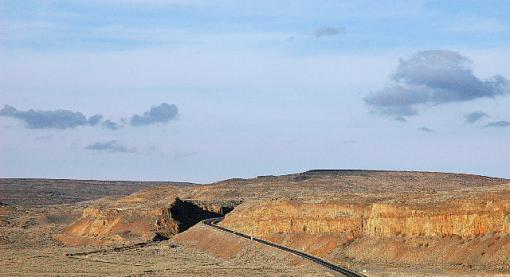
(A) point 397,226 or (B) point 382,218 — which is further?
(B) point 382,218

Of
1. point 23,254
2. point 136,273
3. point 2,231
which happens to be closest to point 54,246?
point 23,254

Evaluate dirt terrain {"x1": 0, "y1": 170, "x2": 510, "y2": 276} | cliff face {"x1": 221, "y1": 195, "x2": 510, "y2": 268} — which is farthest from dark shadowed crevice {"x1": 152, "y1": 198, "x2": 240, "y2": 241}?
cliff face {"x1": 221, "y1": 195, "x2": 510, "y2": 268}

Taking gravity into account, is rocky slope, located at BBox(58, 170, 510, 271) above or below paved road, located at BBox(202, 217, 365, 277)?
above

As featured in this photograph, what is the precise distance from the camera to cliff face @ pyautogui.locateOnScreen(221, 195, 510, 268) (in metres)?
69.4

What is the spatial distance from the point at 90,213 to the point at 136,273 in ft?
224

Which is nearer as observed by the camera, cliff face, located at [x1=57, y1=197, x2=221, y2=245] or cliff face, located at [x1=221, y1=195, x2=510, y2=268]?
cliff face, located at [x1=221, y1=195, x2=510, y2=268]

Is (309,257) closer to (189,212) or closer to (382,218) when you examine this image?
(382,218)

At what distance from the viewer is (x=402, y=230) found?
7950 centimetres

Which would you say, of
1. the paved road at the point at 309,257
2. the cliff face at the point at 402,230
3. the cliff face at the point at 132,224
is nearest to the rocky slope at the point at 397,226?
the cliff face at the point at 402,230

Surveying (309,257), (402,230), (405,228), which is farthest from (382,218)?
(309,257)

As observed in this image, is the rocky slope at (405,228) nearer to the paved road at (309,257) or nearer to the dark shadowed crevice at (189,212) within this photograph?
the paved road at (309,257)

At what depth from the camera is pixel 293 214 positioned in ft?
331

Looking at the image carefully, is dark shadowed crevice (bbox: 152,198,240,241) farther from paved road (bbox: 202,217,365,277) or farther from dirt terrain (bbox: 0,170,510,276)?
paved road (bbox: 202,217,365,277)

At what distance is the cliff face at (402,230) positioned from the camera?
6938 centimetres
